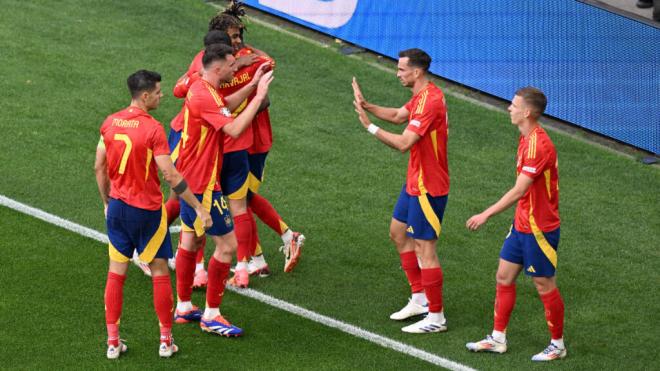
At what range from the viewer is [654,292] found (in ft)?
35.0

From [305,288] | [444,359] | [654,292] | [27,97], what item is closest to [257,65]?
[305,288]

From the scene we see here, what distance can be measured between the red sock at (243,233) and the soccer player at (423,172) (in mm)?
1409

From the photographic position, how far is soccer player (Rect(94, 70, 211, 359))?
27.9ft

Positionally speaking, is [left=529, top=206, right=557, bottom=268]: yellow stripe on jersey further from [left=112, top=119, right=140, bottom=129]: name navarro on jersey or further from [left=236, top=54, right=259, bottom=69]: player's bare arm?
[left=112, top=119, right=140, bottom=129]: name navarro on jersey

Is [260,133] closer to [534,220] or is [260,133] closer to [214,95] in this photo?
[214,95]

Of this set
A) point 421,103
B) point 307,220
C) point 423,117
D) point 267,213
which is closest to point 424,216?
point 423,117

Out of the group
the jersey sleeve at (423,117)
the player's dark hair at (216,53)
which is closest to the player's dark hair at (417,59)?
the jersey sleeve at (423,117)

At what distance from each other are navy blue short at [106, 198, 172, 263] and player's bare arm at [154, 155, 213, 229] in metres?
0.29

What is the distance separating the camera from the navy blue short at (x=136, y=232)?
28.5 ft

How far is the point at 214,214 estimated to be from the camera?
934 cm

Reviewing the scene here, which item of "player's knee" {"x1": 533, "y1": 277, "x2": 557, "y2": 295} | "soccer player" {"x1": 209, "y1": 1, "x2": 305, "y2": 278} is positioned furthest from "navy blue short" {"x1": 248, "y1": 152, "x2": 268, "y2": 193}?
"player's knee" {"x1": 533, "y1": 277, "x2": 557, "y2": 295}

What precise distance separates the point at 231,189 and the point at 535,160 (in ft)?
9.37

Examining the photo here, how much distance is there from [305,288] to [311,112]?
178 inches

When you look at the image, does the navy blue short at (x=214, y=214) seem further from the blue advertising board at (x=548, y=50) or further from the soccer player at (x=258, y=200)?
the blue advertising board at (x=548, y=50)
